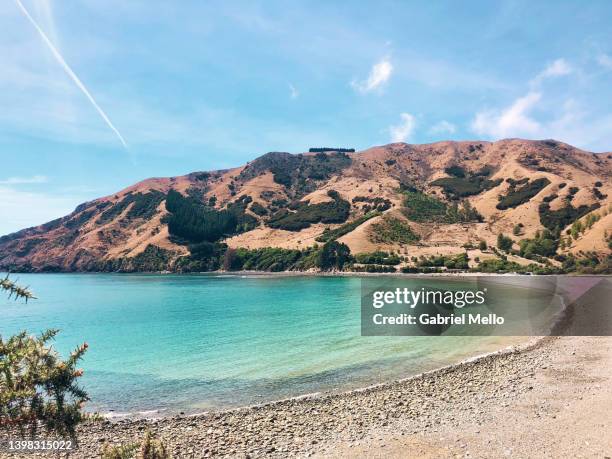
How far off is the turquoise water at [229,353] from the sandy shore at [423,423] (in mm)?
2637

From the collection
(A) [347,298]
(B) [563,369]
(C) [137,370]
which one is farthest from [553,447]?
(A) [347,298]

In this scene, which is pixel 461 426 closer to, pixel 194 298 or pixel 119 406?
pixel 119 406

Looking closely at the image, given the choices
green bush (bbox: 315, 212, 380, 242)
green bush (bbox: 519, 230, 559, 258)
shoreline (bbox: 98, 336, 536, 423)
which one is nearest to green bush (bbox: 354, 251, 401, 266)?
green bush (bbox: 315, 212, 380, 242)

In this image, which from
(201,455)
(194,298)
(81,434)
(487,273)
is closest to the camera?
(201,455)

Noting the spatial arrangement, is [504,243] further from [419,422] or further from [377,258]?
[419,422]

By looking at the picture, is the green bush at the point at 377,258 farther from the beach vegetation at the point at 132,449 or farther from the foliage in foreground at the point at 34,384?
the foliage in foreground at the point at 34,384

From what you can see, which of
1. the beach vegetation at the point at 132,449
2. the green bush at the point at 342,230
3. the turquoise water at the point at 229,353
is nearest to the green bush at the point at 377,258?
the green bush at the point at 342,230

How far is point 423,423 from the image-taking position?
50.5 ft

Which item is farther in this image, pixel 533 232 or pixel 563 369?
pixel 533 232

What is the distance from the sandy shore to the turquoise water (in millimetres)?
2637

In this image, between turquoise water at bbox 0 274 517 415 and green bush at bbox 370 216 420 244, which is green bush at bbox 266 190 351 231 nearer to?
green bush at bbox 370 216 420 244

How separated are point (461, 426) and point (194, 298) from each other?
6717 centimetres

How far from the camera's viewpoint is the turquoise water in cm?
2142

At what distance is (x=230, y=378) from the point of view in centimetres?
2386
